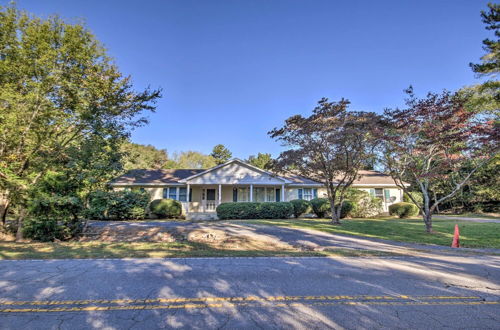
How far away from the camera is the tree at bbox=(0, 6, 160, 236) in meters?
10.7

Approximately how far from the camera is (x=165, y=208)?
20250mm

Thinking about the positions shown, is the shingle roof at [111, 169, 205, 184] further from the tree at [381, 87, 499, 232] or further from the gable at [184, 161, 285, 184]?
the tree at [381, 87, 499, 232]

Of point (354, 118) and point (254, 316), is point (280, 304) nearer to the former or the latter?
point (254, 316)

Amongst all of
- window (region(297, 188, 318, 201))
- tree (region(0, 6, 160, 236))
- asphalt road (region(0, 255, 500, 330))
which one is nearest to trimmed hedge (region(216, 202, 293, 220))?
window (region(297, 188, 318, 201))

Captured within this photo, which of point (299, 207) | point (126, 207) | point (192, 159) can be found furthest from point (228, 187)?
point (192, 159)

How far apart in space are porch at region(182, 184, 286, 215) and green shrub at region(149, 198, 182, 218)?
268 centimetres

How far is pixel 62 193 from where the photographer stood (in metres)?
11.1

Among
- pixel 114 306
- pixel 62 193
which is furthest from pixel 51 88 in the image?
pixel 114 306

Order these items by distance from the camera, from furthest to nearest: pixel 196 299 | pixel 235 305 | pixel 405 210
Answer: pixel 405 210, pixel 196 299, pixel 235 305

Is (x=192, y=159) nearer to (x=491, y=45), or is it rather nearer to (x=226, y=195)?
(x=226, y=195)

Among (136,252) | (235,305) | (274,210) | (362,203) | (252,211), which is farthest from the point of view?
(362,203)

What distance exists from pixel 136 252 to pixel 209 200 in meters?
15.8

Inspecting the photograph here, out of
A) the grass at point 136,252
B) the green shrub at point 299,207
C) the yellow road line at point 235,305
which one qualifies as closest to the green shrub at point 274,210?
the green shrub at point 299,207

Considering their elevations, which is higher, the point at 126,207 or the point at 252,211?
the point at 126,207
